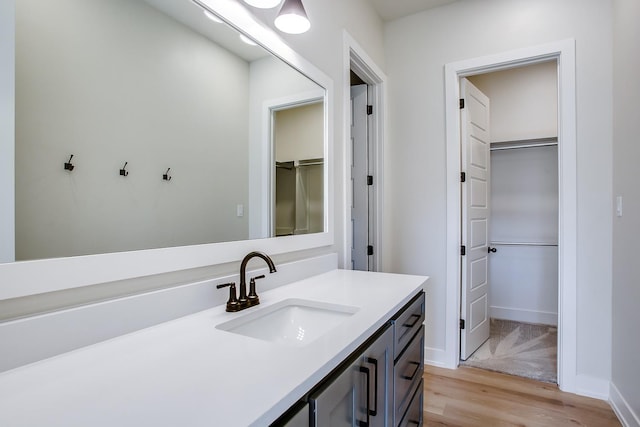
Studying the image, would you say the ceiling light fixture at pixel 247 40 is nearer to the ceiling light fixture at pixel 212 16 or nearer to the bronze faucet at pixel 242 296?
the ceiling light fixture at pixel 212 16

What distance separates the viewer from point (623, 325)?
6.26 ft

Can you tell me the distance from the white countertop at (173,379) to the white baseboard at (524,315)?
3454 millimetres

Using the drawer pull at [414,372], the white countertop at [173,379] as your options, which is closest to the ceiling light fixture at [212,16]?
the white countertop at [173,379]

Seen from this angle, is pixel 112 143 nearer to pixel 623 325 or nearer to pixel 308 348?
pixel 308 348

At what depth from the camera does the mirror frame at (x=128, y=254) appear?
2.31ft

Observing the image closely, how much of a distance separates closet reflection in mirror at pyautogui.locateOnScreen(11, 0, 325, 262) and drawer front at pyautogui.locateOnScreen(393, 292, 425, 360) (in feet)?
2.22

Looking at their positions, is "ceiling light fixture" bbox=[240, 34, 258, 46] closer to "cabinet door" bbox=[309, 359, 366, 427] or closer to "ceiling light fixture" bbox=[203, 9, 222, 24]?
"ceiling light fixture" bbox=[203, 9, 222, 24]

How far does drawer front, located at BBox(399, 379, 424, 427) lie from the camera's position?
1.42 metres

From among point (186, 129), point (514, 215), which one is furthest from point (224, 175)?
point (514, 215)

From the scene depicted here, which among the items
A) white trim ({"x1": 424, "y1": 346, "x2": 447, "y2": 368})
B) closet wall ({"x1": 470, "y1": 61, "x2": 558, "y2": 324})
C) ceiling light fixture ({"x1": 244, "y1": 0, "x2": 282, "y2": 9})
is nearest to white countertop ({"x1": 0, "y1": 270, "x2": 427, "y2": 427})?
ceiling light fixture ({"x1": 244, "y1": 0, "x2": 282, "y2": 9})

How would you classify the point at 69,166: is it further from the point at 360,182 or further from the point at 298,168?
the point at 360,182

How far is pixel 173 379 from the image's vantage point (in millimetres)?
643

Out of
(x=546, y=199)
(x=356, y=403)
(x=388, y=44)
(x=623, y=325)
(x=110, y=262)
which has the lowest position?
(x=623, y=325)

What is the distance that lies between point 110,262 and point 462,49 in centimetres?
281
